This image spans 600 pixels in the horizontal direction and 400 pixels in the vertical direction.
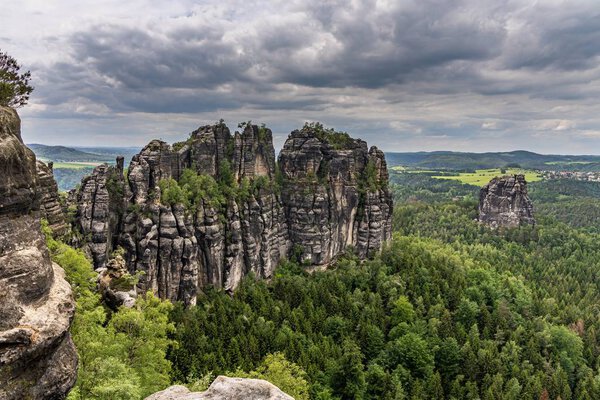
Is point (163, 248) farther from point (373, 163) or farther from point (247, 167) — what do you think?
point (373, 163)

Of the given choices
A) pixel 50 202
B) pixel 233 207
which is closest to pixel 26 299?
pixel 50 202

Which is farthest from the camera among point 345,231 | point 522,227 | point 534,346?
point 522,227

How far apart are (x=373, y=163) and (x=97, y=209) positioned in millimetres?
58604

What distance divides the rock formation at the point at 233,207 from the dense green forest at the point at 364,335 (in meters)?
4.57

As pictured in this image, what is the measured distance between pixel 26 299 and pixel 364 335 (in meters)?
52.6

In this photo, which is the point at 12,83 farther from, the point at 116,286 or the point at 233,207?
the point at 233,207

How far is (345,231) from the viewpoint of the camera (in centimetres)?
9000

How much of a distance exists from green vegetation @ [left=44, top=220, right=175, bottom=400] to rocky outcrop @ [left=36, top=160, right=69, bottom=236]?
289 inches

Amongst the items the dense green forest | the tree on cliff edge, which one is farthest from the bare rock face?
the tree on cliff edge

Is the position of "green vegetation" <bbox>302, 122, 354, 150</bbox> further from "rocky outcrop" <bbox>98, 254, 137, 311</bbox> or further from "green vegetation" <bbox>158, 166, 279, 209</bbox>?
"rocky outcrop" <bbox>98, 254, 137, 311</bbox>

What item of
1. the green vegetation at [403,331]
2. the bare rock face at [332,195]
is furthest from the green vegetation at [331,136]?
the green vegetation at [403,331]

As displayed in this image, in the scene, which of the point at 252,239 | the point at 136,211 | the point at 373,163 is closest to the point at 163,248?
the point at 136,211

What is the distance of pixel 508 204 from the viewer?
510 ft

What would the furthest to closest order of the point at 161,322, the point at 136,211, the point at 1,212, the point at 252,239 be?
the point at 252,239 → the point at 136,211 → the point at 161,322 → the point at 1,212
